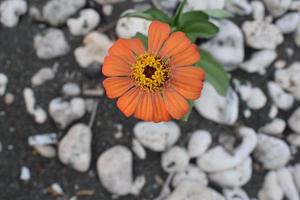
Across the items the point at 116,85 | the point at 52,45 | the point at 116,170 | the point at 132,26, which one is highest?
the point at 116,85

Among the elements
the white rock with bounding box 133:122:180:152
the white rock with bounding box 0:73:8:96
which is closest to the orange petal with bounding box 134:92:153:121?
the white rock with bounding box 133:122:180:152

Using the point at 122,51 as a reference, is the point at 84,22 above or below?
below

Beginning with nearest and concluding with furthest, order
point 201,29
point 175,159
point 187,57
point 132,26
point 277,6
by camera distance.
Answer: point 187,57 < point 201,29 < point 175,159 < point 132,26 < point 277,6

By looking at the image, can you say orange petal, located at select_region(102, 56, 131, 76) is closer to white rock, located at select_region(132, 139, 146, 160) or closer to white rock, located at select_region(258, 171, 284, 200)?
white rock, located at select_region(132, 139, 146, 160)

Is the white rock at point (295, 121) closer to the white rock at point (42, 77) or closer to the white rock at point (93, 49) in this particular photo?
the white rock at point (93, 49)

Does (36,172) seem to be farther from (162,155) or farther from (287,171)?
(287,171)

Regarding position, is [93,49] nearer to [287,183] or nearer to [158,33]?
[158,33]

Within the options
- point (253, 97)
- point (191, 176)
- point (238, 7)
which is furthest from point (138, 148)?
point (238, 7)
